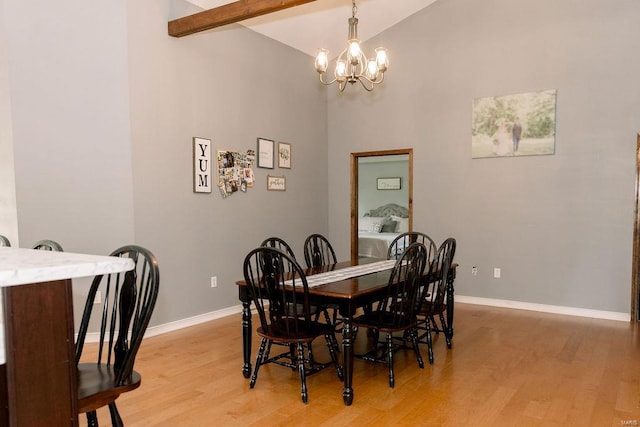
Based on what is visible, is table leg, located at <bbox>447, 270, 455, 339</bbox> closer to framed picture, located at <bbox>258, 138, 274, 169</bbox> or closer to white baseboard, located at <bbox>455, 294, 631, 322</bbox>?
white baseboard, located at <bbox>455, 294, 631, 322</bbox>

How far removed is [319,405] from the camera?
9.04 feet

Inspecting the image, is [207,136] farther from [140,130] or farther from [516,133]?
[516,133]

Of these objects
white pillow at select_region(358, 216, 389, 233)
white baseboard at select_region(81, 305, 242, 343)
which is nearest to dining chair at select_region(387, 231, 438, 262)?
white baseboard at select_region(81, 305, 242, 343)

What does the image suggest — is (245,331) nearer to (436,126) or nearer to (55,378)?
(55,378)

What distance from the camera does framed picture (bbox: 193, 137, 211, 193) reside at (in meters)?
4.55

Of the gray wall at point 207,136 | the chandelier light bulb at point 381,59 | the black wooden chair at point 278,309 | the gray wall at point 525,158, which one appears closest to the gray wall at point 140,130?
the gray wall at point 207,136

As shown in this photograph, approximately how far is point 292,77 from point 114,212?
2.88 m

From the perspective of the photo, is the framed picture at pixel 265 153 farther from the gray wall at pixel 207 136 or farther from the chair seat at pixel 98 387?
the chair seat at pixel 98 387

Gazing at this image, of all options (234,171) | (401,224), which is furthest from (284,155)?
(401,224)

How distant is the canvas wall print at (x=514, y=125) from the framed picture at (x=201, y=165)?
3046 millimetres

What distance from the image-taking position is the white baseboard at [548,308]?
4.69 metres

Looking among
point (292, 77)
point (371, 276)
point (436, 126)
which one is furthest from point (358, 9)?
point (371, 276)

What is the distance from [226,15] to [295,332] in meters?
2.77

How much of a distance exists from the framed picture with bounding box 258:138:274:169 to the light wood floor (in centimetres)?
206
